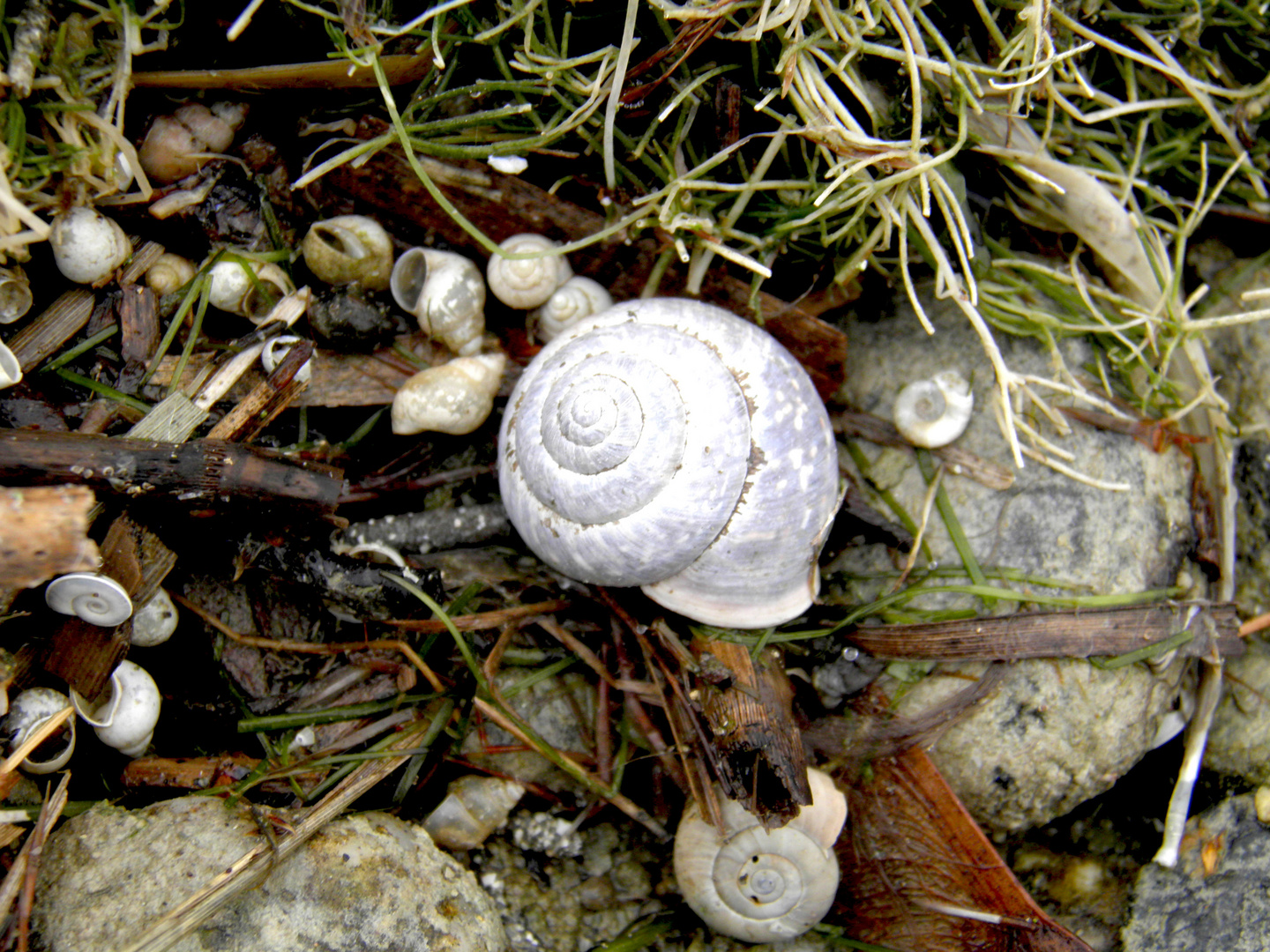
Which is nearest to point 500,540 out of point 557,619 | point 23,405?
point 557,619

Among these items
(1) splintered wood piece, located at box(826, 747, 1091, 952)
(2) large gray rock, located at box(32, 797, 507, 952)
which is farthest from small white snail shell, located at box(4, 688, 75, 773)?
(1) splintered wood piece, located at box(826, 747, 1091, 952)

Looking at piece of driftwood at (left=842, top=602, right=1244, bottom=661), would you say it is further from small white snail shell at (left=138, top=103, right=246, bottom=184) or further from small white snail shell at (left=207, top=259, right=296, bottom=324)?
small white snail shell at (left=138, top=103, right=246, bottom=184)

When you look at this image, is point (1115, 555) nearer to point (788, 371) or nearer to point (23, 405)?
Result: point (788, 371)

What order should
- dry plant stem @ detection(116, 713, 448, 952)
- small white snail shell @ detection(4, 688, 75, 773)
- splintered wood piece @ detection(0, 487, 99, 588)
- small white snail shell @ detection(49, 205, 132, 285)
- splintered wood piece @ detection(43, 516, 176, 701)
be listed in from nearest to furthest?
splintered wood piece @ detection(0, 487, 99, 588) < dry plant stem @ detection(116, 713, 448, 952) < small white snail shell @ detection(4, 688, 75, 773) < splintered wood piece @ detection(43, 516, 176, 701) < small white snail shell @ detection(49, 205, 132, 285)

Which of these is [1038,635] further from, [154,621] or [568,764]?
[154,621]

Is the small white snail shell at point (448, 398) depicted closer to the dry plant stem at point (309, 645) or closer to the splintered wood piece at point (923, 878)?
the dry plant stem at point (309, 645)
